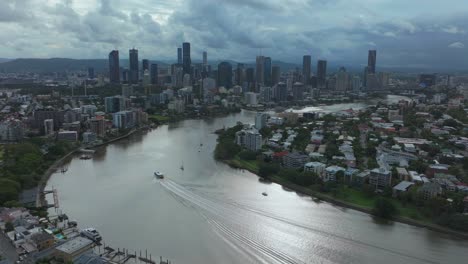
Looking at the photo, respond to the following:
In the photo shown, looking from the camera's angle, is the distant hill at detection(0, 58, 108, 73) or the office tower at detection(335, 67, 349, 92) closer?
the office tower at detection(335, 67, 349, 92)

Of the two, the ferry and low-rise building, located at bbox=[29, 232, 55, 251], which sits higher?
low-rise building, located at bbox=[29, 232, 55, 251]

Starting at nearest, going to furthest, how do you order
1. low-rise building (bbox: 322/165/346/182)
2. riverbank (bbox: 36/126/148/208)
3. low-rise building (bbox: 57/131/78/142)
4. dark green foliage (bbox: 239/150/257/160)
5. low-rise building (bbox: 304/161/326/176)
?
riverbank (bbox: 36/126/148/208) < low-rise building (bbox: 322/165/346/182) < low-rise building (bbox: 304/161/326/176) < dark green foliage (bbox: 239/150/257/160) < low-rise building (bbox: 57/131/78/142)

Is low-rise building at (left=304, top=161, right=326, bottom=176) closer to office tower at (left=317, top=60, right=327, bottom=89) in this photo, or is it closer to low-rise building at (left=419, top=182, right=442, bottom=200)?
low-rise building at (left=419, top=182, right=442, bottom=200)

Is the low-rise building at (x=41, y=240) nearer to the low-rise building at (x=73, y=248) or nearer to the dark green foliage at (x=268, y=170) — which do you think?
the low-rise building at (x=73, y=248)

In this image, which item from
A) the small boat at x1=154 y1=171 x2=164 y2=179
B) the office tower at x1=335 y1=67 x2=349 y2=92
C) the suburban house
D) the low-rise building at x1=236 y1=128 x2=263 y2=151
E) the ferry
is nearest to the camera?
the ferry

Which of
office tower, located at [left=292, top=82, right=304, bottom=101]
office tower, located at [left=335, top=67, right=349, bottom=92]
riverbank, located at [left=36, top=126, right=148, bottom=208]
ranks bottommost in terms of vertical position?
riverbank, located at [left=36, top=126, right=148, bottom=208]

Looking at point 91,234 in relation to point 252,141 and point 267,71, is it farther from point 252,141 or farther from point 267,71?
point 267,71

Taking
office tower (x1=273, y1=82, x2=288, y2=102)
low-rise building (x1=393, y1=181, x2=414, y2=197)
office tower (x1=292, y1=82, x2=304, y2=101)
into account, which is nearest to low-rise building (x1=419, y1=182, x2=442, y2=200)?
low-rise building (x1=393, y1=181, x2=414, y2=197)

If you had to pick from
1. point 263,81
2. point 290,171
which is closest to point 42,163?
point 290,171

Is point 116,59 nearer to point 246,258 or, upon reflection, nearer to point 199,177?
point 199,177
